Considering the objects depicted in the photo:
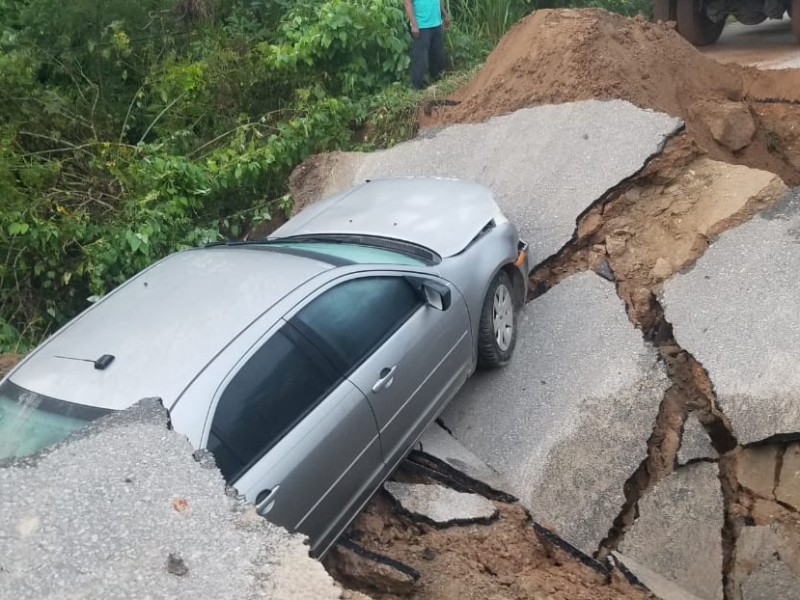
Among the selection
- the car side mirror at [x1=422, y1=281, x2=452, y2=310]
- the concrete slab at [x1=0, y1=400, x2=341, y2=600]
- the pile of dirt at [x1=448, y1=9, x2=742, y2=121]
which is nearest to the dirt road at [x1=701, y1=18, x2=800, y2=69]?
the pile of dirt at [x1=448, y1=9, x2=742, y2=121]

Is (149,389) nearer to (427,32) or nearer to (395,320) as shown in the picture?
(395,320)

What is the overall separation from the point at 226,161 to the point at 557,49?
131 inches

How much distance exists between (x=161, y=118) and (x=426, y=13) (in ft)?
9.96

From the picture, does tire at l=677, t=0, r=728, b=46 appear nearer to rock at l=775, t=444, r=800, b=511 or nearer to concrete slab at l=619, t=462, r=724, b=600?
rock at l=775, t=444, r=800, b=511

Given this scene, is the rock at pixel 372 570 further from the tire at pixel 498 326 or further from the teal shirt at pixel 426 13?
the teal shirt at pixel 426 13

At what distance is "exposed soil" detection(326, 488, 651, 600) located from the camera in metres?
3.91

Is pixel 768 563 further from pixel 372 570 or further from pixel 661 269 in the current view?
pixel 372 570

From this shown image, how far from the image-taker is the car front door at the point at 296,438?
3.33m

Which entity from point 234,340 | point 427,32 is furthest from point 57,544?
point 427,32

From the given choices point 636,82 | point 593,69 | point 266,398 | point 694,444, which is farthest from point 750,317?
point 266,398

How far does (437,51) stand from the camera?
8875 millimetres

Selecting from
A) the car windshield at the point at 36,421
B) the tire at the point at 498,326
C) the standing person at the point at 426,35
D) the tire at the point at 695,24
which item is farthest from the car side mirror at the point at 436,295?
the tire at the point at 695,24

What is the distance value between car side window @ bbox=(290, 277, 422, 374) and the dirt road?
6206 mm

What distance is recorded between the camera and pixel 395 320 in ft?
14.2
